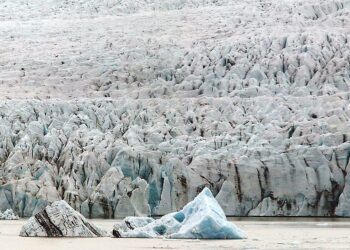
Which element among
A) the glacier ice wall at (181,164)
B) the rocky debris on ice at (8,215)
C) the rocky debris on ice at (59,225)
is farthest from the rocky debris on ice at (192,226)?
the glacier ice wall at (181,164)

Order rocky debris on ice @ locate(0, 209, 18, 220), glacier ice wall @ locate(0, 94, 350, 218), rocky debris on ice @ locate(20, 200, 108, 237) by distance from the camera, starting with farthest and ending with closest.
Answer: glacier ice wall @ locate(0, 94, 350, 218) → rocky debris on ice @ locate(0, 209, 18, 220) → rocky debris on ice @ locate(20, 200, 108, 237)

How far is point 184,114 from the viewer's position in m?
27.4

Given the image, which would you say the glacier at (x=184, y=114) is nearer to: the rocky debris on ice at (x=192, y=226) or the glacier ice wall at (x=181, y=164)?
the glacier ice wall at (x=181, y=164)

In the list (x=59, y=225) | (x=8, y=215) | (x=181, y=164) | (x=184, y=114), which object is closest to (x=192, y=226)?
(x=59, y=225)

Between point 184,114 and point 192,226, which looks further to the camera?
point 184,114

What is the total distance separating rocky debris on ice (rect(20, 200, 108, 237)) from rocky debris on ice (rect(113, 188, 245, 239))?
0.54 m

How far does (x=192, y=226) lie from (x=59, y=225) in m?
2.01

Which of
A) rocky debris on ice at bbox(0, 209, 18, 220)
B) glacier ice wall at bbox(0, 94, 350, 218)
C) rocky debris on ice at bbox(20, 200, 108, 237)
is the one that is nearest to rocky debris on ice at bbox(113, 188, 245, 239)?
rocky debris on ice at bbox(20, 200, 108, 237)

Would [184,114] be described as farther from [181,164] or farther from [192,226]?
[192,226]

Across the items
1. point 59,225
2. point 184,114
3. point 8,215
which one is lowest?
point 8,215

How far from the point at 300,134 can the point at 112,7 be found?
82.4 feet

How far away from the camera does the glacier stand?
2281 cm

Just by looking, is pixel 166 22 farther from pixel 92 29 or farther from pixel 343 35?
pixel 343 35

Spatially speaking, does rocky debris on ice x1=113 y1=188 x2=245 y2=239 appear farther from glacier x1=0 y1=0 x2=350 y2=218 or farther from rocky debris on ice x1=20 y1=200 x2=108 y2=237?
glacier x1=0 y1=0 x2=350 y2=218
